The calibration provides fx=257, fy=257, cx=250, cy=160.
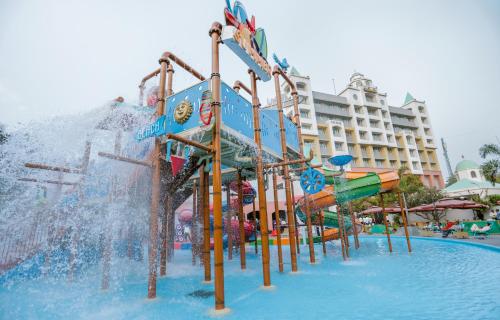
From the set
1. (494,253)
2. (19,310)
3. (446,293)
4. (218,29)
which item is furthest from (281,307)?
(494,253)

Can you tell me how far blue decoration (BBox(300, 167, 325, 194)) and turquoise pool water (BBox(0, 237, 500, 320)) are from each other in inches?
99.0

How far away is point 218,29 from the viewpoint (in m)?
6.03

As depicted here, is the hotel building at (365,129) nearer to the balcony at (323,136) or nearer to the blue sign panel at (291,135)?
the balcony at (323,136)

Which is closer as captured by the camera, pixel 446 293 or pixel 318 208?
pixel 446 293

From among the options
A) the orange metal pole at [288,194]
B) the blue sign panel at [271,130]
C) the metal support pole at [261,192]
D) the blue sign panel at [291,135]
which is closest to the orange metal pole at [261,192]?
the metal support pole at [261,192]

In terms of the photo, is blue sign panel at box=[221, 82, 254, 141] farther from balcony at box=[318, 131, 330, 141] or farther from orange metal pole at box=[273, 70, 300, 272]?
balcony at box=[318, 131, 330, 141]

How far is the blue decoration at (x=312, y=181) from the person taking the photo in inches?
294

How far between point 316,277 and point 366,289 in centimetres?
181

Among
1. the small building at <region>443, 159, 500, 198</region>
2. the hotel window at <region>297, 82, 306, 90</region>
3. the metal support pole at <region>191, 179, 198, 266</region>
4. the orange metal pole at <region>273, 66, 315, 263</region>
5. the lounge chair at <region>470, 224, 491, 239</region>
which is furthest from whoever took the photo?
the hotel window at <region>297, 82, 306, 90</region>

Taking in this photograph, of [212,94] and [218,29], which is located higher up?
[218,29]

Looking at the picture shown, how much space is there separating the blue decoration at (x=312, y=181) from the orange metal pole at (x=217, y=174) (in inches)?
129

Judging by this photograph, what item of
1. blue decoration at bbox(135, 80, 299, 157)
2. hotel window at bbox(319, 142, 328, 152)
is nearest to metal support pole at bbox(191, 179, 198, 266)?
blue decoration at bbox(135, 80, 299, 157)

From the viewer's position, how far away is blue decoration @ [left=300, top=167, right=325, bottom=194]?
7473 millimetres

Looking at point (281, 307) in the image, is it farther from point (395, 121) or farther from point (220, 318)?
point (395, 121)
